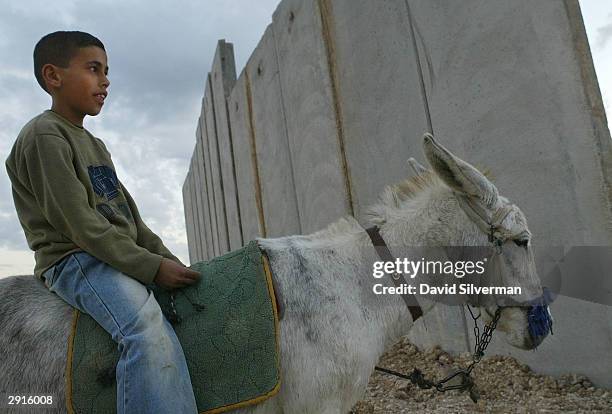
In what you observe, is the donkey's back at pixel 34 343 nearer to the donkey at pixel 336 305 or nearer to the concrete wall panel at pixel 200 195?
the donkey at pixel 336 305

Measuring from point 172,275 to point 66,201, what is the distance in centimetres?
47

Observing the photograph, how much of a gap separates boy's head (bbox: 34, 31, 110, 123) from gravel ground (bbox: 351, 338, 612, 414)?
268 centimetres

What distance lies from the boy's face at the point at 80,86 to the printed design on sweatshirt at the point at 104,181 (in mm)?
242

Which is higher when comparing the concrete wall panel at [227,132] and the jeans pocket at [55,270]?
the concrete wall panel at [227,132]

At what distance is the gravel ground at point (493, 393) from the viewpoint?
2.93m

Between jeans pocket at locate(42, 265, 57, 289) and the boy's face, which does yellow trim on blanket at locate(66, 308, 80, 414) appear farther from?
the boy's face

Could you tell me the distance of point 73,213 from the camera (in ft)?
5.74

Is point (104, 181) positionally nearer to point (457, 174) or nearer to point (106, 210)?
point (106, 210)

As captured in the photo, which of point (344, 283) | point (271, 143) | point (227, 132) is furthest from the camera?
point (227, 132)

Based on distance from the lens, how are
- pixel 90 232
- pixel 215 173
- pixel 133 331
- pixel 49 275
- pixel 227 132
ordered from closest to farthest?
pixel 133 331, pixel 90 232, pixel 49 275, pixel 227 132, pixel 215 173

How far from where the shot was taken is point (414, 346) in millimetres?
4609

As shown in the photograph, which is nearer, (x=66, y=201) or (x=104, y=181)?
(x=66, y=201)

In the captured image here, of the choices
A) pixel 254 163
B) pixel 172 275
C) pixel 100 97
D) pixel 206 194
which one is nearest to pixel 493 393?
pixel 172 275

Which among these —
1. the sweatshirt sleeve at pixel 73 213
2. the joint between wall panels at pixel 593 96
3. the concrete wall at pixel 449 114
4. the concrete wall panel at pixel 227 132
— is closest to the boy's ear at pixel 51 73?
the sweatshirt sleeve at pixel 73 213
